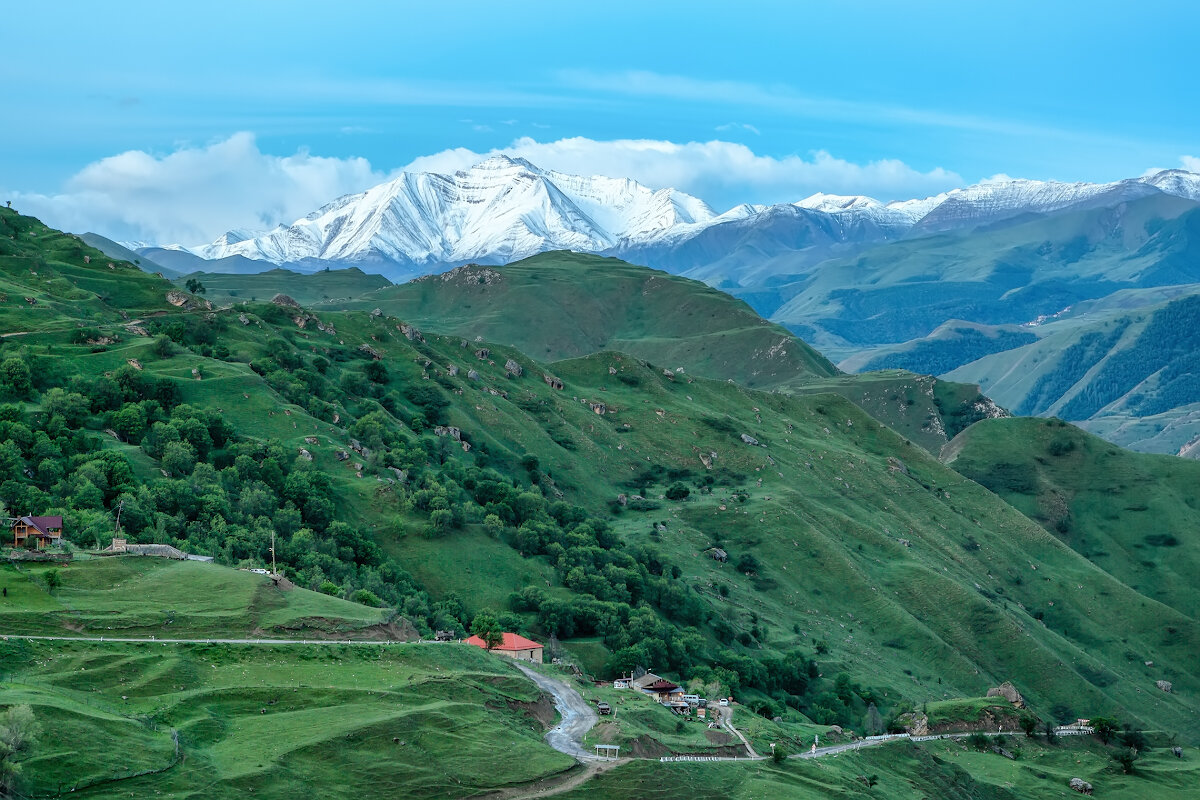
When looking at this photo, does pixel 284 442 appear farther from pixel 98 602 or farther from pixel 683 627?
pixel 98 602

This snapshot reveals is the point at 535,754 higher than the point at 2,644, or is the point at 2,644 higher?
the point at 2,644

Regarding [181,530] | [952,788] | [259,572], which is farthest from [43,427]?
[952,788]

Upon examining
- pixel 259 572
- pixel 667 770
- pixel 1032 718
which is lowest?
pixel 1032 718

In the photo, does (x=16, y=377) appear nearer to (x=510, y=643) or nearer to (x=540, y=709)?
(x=510, y=643)

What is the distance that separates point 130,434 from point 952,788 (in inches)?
4359

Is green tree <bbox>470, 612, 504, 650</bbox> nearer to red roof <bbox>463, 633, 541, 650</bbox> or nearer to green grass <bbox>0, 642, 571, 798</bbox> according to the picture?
red roof <bbox>463, 633, 541, 650</bbox>

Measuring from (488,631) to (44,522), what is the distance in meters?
42.9

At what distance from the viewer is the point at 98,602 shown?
93.6 meters

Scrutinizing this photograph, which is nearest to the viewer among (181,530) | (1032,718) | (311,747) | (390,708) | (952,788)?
(311,747)

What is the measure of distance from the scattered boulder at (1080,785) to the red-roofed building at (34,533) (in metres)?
108

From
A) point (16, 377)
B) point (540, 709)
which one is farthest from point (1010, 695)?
point (16, 377)

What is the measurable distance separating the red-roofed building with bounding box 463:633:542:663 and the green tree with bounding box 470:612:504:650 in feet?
1.20

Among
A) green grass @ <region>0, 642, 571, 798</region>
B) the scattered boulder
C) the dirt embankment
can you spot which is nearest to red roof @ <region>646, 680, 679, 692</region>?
the dirt embankment

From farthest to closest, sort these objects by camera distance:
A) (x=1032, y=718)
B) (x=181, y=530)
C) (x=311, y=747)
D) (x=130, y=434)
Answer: (x=130, y=434)
(x=1032, y=718)
(x=181, y=530)
(x=311, y=747)
